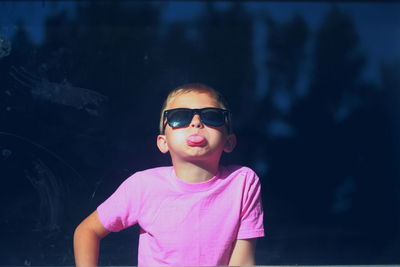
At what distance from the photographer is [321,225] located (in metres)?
2.65

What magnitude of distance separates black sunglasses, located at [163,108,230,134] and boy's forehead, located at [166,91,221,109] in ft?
0.11

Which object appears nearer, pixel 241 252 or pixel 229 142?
pixel 241 252

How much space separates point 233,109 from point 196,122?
603mm

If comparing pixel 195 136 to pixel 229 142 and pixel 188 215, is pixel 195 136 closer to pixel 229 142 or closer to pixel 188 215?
pixel 229 142

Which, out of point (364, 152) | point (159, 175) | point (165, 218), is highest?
point (364, 152)

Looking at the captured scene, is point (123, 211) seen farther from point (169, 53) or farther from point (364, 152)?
point (364, 152)

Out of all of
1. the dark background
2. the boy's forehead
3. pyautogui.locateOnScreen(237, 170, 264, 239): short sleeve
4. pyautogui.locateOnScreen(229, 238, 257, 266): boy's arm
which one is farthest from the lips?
the dark background

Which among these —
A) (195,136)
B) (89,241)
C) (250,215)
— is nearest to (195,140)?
(195,136)

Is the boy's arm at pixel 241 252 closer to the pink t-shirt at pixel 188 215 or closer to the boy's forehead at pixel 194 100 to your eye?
the pink t-shirt at pixel 188 215

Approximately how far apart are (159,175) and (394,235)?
4.27 feet

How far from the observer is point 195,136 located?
2.02 metres

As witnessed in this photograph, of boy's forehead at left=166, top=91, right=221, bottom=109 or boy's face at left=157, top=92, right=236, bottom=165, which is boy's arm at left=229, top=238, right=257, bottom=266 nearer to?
boy's face at left=157, top=92, right=236, bottom=165

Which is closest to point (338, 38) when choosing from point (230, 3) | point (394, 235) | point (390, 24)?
point (390, 24)

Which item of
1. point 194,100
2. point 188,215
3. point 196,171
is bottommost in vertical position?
point 188,215
